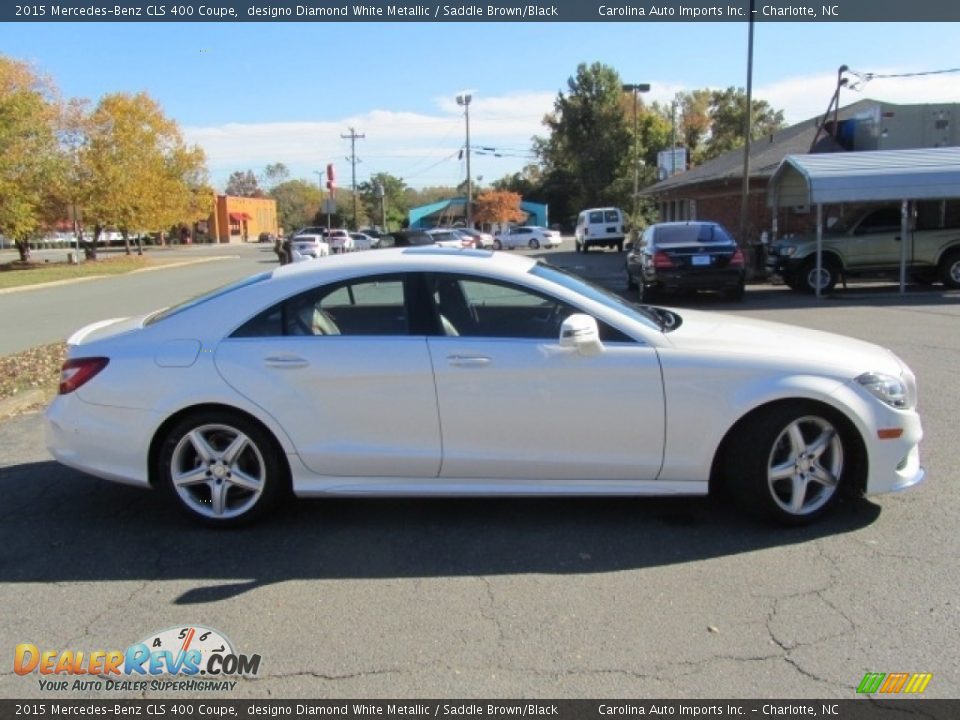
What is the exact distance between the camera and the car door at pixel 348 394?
402cm

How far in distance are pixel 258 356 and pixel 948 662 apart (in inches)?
132

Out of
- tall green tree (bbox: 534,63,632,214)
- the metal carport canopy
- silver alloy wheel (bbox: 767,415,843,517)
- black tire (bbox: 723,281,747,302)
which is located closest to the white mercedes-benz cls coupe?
silver alloy wheel (bbox: 767,415,843,517)

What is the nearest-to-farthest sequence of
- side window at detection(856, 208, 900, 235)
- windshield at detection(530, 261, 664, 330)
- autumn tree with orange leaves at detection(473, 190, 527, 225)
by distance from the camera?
1. windshield at detection(530, 261, 664, 330)
2. side window at detection(856, 208, 900, 235)
3. autumn tree with orange leaves at detection(473, 190, 527, 225)

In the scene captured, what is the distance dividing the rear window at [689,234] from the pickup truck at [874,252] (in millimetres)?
2258

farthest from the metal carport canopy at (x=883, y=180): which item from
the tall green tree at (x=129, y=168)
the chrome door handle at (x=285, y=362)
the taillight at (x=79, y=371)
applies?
the tall green tree at (x=129, y=168)

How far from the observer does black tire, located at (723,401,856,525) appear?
13.0 feet

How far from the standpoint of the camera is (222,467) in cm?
416

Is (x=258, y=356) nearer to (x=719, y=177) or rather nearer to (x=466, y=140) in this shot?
(x=719, y=177)

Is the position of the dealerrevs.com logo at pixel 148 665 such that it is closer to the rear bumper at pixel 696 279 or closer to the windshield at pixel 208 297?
the windshield at pixel 208 297

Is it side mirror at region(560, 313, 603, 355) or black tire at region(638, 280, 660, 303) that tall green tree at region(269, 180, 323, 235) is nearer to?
black tire at region(638, 280, 660, 303)

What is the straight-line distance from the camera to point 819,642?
305 cm

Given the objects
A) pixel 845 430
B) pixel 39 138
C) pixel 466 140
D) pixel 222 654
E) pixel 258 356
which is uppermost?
pixel 466 140

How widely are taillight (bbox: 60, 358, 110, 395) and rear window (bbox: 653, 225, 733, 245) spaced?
39.0ft

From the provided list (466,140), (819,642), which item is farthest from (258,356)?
(466,140)
